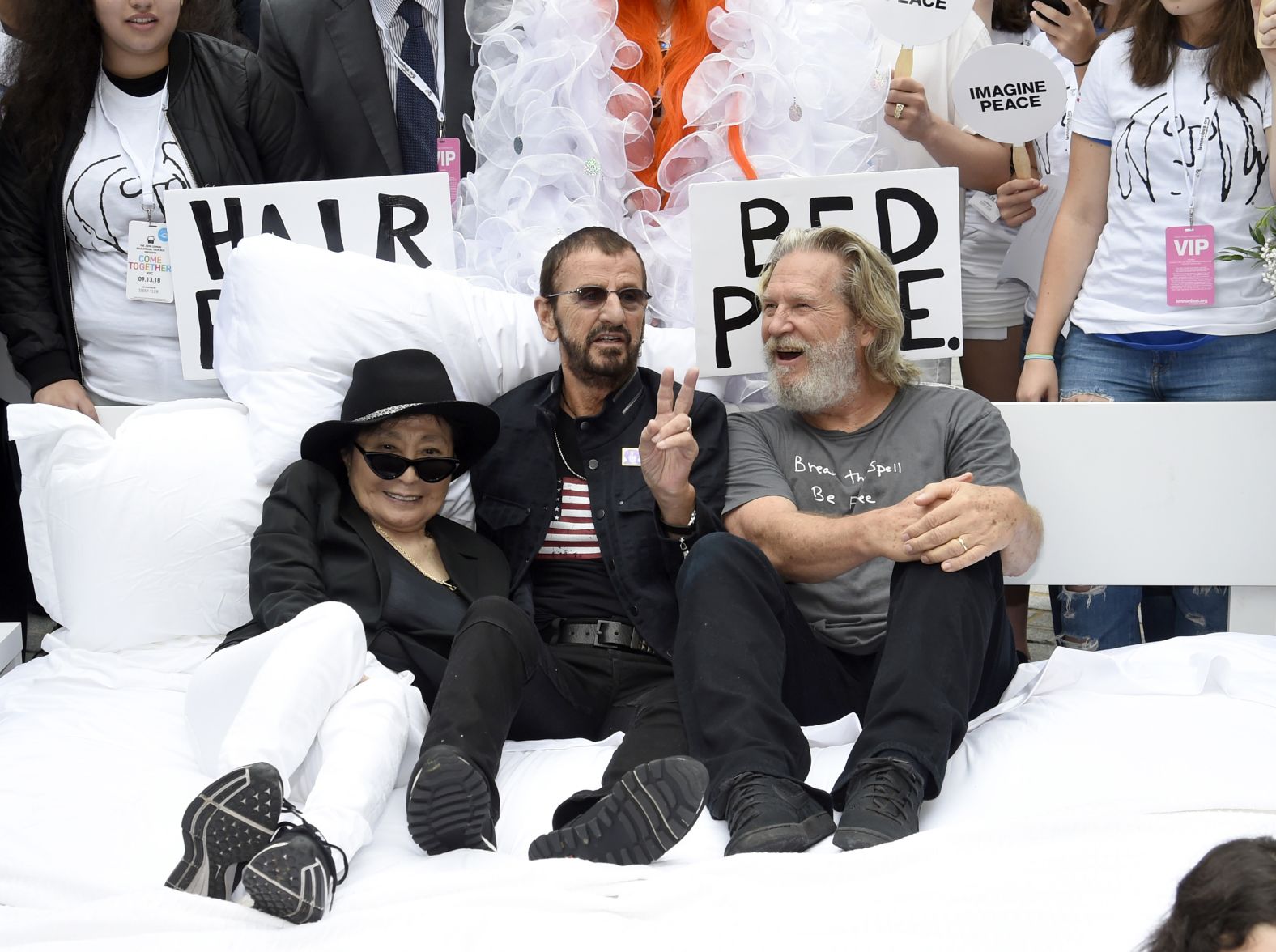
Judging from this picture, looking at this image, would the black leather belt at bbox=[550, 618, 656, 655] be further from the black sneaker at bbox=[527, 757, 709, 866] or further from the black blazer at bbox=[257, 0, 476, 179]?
the black blazer at bbox=[257, 0, 476, 179]

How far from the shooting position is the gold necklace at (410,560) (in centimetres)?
296

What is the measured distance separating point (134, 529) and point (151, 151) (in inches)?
43.5

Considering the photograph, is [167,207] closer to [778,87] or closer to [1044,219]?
[778,87]

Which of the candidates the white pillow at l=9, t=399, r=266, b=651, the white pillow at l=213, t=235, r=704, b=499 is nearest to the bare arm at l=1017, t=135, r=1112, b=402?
the white pillow at l=213, t=235, r=704, b=499

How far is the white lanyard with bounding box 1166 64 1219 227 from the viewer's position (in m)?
3.16

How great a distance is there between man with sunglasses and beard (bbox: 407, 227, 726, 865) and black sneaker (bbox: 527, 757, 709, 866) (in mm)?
232

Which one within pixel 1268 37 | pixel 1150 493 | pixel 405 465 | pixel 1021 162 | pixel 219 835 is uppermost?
pixel 1268 37

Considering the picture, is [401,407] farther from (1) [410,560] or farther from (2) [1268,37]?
(2) [1268,37]

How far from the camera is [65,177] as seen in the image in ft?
11.5

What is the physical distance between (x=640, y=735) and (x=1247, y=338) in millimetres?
1752

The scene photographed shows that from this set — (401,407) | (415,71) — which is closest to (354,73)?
(415,71)

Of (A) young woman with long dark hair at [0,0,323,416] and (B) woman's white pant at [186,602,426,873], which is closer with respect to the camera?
(B) woman's white pant at [186,602,426,873]

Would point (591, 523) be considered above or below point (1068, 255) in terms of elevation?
below

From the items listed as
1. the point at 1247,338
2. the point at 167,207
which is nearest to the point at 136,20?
the point at 167,207
